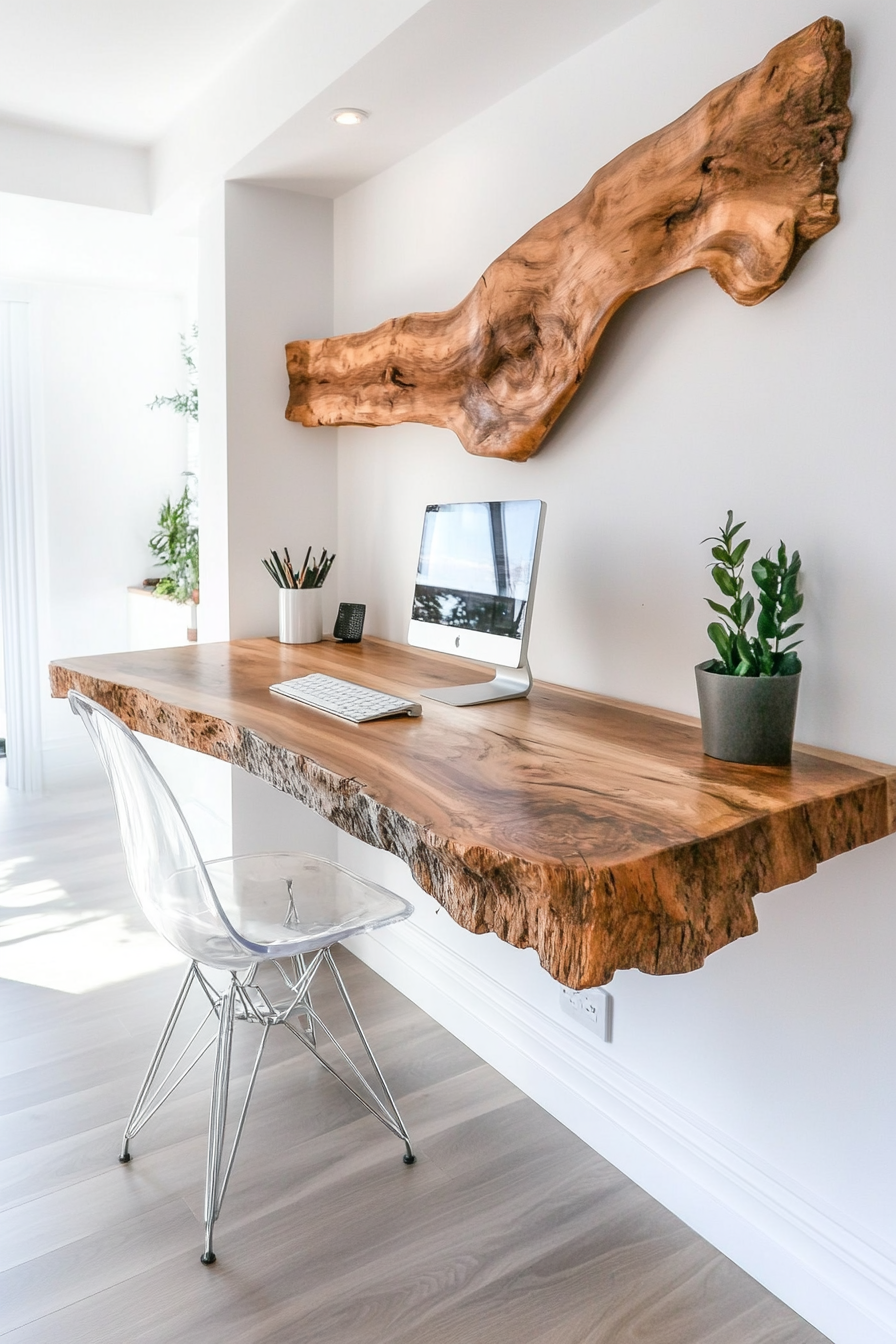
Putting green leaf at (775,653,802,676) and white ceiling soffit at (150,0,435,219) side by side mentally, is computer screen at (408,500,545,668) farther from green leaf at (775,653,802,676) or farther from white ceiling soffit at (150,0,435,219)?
white ceiling soffit at (150,0,435,219)

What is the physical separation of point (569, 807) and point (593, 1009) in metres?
0.83

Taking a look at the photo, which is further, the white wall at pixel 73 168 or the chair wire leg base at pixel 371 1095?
the white wall at pixel 73 168

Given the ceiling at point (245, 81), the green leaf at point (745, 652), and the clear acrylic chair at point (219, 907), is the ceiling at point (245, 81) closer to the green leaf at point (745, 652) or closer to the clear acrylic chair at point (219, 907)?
the green leaf at point (745, 652)

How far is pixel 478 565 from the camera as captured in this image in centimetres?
187

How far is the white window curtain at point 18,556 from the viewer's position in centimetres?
385

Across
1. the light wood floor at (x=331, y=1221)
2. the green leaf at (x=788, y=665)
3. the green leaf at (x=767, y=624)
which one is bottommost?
the light wood floor at (x=331, y=1221)

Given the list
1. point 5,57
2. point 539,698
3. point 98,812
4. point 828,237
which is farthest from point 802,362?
point 98,812

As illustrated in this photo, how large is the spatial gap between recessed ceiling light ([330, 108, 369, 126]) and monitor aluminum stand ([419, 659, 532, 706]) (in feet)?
4.20

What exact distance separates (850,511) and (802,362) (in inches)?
9.8

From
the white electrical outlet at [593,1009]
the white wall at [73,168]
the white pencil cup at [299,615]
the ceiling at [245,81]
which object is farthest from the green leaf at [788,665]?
the white wall at [73,168]

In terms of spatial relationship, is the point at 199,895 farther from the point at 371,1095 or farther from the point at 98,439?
the point at 98,439

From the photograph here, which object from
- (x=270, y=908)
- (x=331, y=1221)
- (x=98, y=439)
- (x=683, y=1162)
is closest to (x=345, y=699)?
(x=270, y=908)

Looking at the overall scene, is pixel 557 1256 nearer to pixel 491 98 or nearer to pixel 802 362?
pixel 802 362

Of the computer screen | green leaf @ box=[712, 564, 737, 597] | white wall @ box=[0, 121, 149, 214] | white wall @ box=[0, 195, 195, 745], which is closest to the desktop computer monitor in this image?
the computer screen
